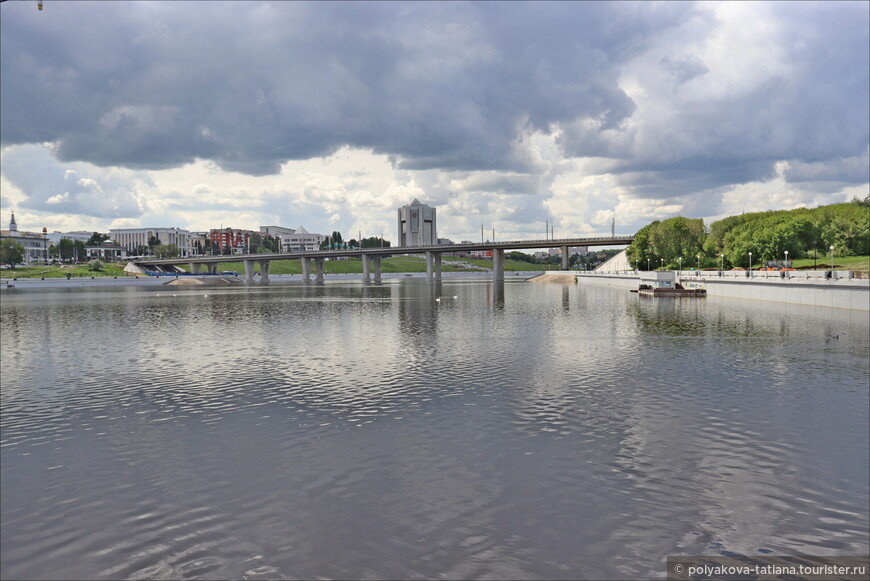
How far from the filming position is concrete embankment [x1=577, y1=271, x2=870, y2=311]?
69.4m

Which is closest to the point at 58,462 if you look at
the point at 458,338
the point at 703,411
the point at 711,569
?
the point at 711,569

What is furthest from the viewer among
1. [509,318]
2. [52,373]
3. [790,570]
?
[509,318]

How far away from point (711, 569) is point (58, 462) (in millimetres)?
17486

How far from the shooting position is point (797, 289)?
81.2 m

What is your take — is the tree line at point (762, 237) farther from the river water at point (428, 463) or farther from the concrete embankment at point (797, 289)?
the river water at point (428, 463)

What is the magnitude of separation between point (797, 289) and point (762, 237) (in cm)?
7384

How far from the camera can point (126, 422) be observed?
70.7ft

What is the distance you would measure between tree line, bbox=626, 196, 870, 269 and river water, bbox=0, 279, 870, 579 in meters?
117

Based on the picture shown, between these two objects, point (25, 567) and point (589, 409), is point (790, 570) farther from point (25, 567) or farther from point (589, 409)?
point (25, 567)

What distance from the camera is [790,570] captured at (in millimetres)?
11016

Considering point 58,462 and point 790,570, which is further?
point 58,462

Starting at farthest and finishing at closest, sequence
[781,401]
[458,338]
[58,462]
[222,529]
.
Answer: [458,338], [781,401], [58,462], [222,529]

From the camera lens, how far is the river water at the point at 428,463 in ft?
39.1

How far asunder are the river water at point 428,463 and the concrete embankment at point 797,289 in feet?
133
